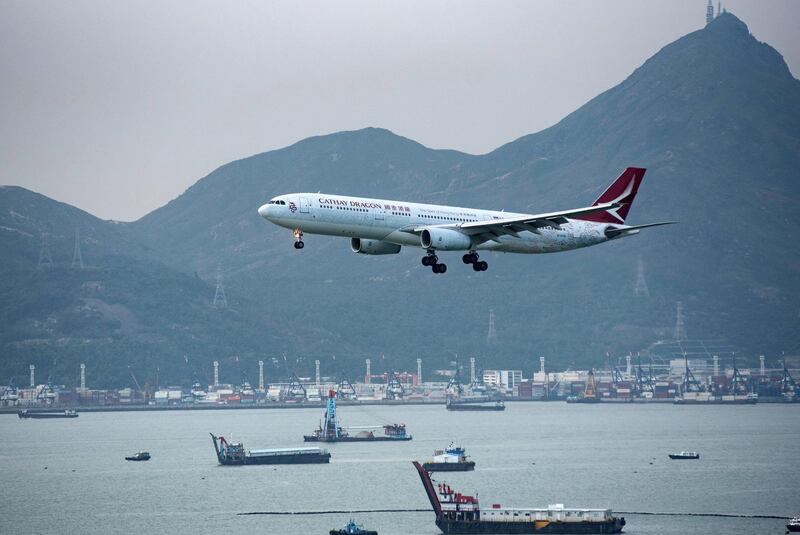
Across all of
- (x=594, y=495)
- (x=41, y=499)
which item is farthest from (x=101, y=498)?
(x=594, y=495)

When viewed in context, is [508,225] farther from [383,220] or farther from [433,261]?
[383,220]

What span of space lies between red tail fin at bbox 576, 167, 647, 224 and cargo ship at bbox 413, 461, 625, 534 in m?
38.4

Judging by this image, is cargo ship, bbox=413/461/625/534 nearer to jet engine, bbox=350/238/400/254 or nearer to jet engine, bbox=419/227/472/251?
jet engine, bbox=419/227/472/251

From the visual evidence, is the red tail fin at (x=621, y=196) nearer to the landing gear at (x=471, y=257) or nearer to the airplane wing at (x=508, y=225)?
the airplane wing at (x=508, y=225)

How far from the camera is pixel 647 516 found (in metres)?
168

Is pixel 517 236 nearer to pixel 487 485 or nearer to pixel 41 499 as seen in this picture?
pixel 487 485

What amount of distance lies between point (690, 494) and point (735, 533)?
30.4 m

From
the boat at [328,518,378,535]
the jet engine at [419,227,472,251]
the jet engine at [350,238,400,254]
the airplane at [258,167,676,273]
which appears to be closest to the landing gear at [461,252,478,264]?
the airplane at [258,167,676,273]

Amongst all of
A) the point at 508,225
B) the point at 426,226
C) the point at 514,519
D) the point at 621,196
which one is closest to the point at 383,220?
the point at 426,226

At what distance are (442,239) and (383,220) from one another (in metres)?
5.15

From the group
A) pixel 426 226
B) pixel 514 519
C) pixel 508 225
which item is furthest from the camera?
pixel 514 519

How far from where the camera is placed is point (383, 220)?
11162 centimetres

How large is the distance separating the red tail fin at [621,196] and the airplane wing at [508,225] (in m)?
12.0

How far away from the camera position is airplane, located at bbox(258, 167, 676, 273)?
4262 inches
